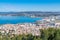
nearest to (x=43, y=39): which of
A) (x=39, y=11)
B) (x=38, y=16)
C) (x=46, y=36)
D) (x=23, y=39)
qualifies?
(x=46, y=36)

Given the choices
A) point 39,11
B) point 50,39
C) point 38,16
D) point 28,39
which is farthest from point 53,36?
point 39,11

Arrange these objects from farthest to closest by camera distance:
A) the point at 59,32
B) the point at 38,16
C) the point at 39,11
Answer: the point at 39,11
the point at 38,16
the point at 59,32

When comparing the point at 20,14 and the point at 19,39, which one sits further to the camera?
the point at 20,14

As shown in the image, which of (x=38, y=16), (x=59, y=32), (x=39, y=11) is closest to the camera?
(x=59, y=32)

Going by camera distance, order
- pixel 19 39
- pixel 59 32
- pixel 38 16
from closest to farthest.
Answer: pixel 19 39 < pixel 59 32 < pixel 38 16

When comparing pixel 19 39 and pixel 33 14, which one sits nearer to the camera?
pixel 19 39

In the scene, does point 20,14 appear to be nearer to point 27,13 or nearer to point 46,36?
point 27,13

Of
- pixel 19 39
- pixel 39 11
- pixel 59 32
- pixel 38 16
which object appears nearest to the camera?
pixel 19 39

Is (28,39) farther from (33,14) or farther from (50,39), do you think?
(33,14)
